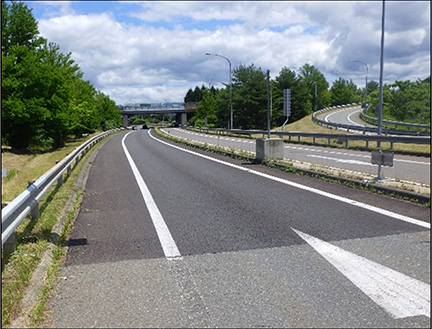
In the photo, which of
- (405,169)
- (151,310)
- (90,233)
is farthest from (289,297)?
(405,169)

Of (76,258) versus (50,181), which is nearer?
(76,258)

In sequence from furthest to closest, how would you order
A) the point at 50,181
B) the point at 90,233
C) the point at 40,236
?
the point at 50,181 < the point at 90,233 < the point at 40,236

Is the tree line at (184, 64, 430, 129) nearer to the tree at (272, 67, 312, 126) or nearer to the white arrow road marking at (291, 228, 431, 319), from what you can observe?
the tree at (272, 67, 312, 126)

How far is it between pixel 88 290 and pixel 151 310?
0.89 meters

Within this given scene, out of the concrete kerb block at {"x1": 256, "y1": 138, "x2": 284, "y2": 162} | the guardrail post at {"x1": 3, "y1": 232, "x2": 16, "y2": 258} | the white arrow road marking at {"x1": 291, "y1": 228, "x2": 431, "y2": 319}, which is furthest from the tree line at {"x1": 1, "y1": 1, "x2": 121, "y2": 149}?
the white arrow road marking at {"x1": 291, "y1": 228, "x2": 431, "y2": 319}

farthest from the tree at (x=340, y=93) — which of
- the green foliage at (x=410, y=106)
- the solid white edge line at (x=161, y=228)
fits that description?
the solid white edge line at (x=161, y=228)

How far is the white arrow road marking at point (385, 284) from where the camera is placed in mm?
3846

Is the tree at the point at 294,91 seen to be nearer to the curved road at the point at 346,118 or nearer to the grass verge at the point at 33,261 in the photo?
the curved road at the point at 346,118

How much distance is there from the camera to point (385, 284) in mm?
4352

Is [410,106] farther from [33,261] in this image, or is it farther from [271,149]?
[33,261]

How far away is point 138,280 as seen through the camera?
463cm

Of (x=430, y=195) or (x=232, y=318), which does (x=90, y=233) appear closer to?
(x=232, y=318)

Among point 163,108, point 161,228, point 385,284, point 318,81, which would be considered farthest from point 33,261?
point 318,81

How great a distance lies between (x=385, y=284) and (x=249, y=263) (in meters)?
1.56
